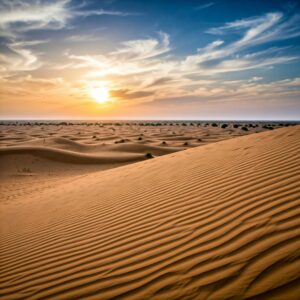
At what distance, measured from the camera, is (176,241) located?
9.11 ft

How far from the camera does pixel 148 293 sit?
7.00 ft

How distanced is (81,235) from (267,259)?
250 centimetres

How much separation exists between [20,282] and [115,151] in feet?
51.8

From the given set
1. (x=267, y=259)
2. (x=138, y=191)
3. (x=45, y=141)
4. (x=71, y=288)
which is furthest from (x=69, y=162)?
(x=267, y=259)

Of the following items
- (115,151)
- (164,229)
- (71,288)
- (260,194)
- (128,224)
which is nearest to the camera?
(71,288)

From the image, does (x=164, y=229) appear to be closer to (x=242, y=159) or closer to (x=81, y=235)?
(x=81, y=235)

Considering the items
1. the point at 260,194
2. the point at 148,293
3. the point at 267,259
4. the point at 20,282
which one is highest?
the point at 260,194

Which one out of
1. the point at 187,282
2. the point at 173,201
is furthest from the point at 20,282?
the point at 173,201

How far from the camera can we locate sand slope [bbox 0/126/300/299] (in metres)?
2.08

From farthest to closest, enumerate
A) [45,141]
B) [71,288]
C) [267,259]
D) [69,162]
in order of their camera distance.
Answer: [45,141] → [69,162] → [71,288] → [267,259]

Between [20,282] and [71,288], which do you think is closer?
[71,288]

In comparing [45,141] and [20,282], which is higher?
[45,141]

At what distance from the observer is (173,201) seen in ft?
13.0

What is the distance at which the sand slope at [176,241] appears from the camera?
208 centimetres
